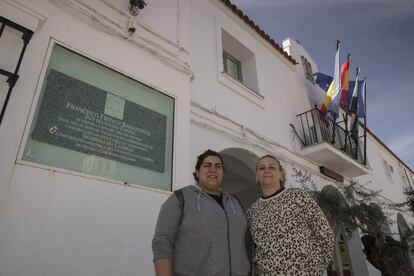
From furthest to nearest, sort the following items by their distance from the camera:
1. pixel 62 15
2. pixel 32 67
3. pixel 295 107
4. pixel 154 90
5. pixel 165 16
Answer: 1. pixel 295 107
2. pixel 165 16
3. pixel 154 90
4. pixel 62 15
5. pixel 32 67

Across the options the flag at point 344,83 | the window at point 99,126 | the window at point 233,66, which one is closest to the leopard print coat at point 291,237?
the window at point 99,126

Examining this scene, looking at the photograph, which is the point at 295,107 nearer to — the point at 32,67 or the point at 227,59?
the point at 227,59

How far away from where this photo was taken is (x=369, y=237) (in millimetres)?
6406

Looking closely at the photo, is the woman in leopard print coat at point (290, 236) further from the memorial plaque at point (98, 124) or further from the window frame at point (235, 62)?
the window frame at point (235, 62)

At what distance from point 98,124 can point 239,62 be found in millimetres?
5183

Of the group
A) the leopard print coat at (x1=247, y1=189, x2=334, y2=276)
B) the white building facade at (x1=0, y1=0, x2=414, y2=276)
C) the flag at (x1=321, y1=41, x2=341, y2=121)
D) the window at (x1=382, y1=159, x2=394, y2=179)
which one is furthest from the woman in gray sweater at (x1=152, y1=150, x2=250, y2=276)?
the window at (x1=382, y1=159, x2=394, y2=179)

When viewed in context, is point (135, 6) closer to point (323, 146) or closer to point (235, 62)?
point (235, 62)

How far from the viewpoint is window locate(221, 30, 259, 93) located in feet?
21.9

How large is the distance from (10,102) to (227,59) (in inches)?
212

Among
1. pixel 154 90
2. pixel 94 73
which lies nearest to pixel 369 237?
A: pixel 154 90

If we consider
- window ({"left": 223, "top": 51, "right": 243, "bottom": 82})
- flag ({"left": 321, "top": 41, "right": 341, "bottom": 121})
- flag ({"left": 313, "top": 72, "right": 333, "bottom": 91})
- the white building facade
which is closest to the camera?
the white building facade

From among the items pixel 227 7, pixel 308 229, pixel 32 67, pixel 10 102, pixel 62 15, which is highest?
pixel 227 7

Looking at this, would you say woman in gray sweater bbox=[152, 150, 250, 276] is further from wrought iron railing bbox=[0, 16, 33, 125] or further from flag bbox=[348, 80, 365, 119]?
flag bbox=[348, 80, 365, 119]

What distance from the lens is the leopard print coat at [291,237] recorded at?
1919 mm
